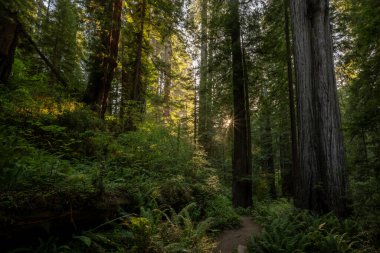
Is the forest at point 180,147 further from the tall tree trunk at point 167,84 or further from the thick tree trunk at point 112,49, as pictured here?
the tall tree trunk at point 167,84

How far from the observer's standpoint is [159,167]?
7625 millimetres

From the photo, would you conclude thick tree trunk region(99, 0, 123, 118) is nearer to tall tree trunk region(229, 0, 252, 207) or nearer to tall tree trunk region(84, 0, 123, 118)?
tall tree trunk region(84, 0, 123, 118)

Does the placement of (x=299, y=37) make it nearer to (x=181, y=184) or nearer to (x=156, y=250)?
(x=181, y=184)

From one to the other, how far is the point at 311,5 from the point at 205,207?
6.98 metres

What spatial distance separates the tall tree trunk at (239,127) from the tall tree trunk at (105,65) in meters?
5.18

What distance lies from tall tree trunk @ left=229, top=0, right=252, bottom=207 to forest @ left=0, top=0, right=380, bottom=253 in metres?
0.05

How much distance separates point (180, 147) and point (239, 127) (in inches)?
Answer: 132

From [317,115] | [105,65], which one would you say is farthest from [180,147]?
[317,115]

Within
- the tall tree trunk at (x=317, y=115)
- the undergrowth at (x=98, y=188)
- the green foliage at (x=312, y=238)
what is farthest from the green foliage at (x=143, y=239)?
the tall tree trunk at (x=317, y=115)

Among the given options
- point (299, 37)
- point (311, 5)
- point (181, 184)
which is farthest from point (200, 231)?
point (311, 5)

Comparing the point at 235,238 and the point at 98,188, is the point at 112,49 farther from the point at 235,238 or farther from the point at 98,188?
the point at 235,238

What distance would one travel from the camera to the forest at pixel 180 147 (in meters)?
3.66

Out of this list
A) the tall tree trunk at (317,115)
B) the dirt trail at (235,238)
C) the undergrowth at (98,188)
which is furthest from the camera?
the tall tree trunk at (317,115)

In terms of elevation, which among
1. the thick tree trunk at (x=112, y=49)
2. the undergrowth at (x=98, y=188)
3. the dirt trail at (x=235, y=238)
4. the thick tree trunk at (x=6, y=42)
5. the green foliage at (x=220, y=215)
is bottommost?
the dirt trail at (x=235, y=238)
